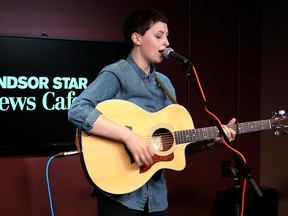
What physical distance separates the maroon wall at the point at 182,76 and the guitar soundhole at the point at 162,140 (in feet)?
3.35

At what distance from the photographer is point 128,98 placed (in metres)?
1.84

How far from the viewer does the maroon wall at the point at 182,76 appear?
2.62m

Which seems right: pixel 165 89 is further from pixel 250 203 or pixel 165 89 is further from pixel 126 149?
pixel 250 203

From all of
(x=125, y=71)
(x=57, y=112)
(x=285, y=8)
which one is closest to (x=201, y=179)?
(x=57, y=112)

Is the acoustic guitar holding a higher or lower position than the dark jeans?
higher

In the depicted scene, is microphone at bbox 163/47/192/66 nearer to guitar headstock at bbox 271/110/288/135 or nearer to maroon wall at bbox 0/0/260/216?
Result: guitar headstock at bbox 271/110/288/135

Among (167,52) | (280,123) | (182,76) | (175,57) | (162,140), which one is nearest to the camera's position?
(175,57)

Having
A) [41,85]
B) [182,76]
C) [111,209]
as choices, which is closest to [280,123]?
[111,209]

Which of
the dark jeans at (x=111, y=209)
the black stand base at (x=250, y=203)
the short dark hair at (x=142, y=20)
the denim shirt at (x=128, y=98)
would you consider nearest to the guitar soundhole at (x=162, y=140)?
the denim shirt at (x=128, y=98)

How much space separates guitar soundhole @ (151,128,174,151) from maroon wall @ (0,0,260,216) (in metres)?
1.02

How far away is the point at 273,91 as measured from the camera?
3.48m

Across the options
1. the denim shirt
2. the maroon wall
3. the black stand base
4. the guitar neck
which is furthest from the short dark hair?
the black stand base

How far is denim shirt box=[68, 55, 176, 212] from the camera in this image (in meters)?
1.69

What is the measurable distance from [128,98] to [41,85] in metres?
0.96
